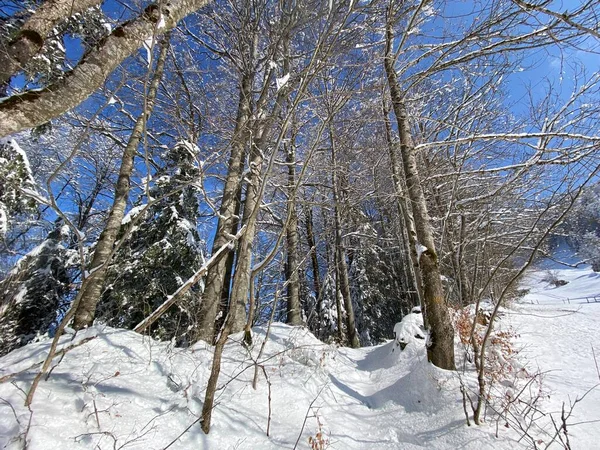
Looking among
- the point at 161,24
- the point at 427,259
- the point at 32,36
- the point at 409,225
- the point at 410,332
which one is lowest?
the point at 410,332

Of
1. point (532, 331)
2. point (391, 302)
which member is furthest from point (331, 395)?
point (391, 302)

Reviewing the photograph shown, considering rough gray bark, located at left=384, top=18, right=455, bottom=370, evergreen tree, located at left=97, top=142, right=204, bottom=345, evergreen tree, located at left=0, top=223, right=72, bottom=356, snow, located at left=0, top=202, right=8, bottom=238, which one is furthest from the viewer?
evergreen tree, located at left=0, top=223, right=72, bottom=356

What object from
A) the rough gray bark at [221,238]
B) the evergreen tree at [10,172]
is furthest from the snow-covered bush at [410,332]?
the evergreen tree at [10,172]

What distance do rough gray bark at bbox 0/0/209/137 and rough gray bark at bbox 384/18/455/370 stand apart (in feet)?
9.21

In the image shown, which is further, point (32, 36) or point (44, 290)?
point (44, 290)

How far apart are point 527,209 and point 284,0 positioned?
217 inches

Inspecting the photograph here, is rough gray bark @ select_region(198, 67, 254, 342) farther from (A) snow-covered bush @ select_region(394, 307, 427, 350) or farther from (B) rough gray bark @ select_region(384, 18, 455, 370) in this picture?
(A) snow-covered bush @ select_region(394, 307, 427, 350)

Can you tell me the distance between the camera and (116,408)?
1816 mm

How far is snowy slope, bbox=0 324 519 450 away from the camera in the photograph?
5.25 feet

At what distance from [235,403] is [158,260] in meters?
5.04

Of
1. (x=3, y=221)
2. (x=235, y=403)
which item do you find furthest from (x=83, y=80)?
(x=3, y=221)

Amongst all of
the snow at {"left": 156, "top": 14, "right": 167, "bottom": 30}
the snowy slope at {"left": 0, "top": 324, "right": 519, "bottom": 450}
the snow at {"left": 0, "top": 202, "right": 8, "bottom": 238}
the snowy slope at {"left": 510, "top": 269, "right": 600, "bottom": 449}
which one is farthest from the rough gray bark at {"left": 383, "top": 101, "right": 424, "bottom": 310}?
the snow at {"left": 0, "top": 202, "right": 8, "bottom": 238}

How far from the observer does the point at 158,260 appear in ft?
21.6

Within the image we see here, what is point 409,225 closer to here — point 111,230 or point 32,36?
point 32,36
